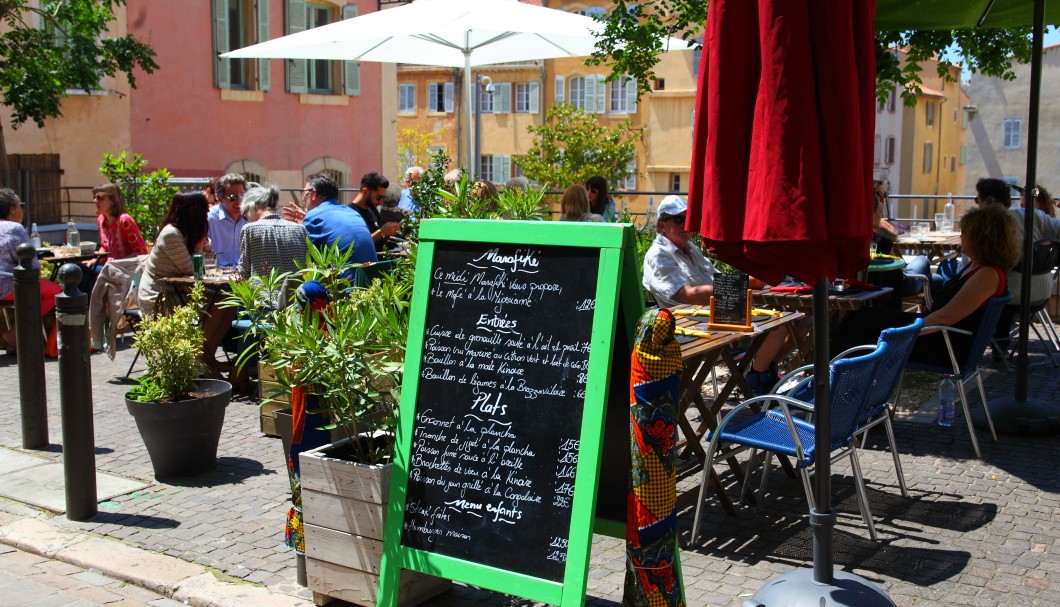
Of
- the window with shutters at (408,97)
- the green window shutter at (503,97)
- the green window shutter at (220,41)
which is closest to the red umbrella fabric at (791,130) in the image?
the green window shutter at (220,41)

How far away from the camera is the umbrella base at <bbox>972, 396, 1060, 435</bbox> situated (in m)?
6.78

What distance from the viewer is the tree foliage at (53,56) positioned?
14.1 metres

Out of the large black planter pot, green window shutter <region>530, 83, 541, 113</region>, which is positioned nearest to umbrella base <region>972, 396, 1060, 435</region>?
the large black planter pot

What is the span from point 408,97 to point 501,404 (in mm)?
47550

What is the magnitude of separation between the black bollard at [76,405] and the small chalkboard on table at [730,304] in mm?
3186

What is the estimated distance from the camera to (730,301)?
560 centimetres

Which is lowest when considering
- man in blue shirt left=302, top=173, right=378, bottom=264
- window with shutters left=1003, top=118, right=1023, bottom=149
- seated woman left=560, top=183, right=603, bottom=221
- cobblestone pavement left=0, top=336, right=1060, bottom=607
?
cobblestone pavement left=0, top=336, right=1060, bottom=607

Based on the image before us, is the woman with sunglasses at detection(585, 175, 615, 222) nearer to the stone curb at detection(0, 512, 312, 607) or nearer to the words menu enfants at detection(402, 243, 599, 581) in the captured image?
the stone curb at detection(0, 512, 312, 607)

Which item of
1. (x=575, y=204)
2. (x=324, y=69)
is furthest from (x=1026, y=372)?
(x=324, y=69)

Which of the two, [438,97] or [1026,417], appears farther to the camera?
[438,97]

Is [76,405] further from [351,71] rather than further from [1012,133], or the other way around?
[1012,133]

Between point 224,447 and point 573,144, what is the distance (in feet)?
101

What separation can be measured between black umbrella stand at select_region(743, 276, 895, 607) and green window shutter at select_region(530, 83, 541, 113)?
141 ft

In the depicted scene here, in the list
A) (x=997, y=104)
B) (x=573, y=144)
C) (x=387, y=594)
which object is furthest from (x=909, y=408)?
(x=997, y=104)
